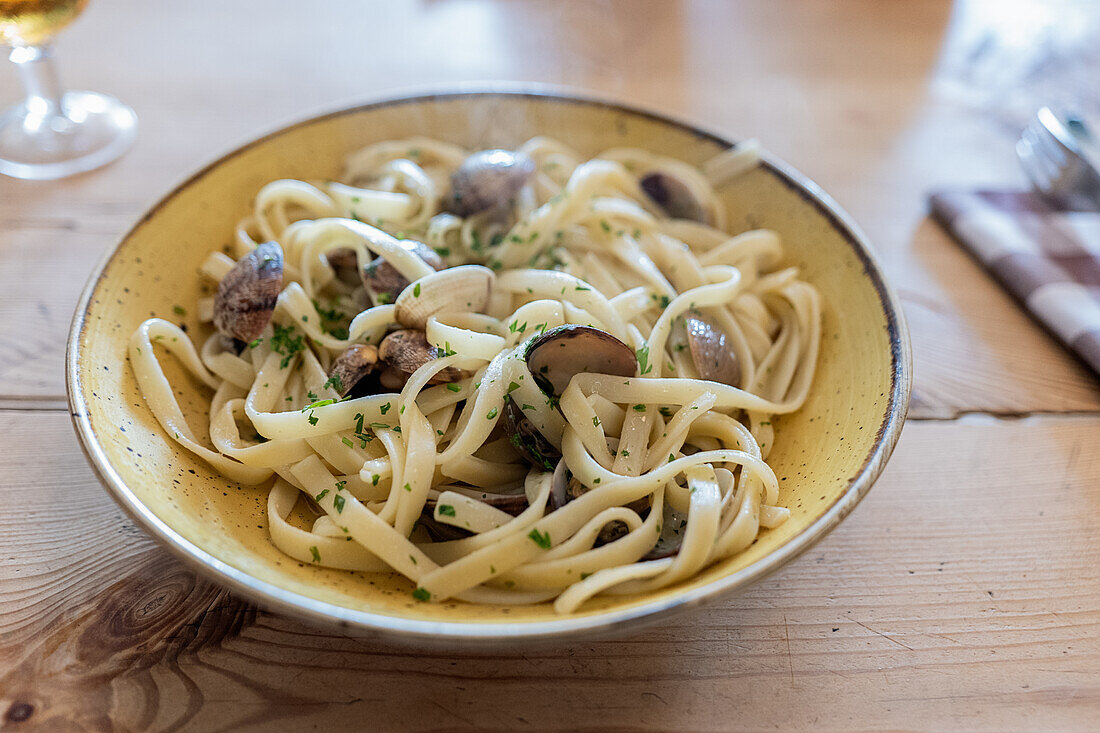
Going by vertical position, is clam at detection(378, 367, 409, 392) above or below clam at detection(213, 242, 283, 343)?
below

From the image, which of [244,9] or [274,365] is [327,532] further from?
[244,9]

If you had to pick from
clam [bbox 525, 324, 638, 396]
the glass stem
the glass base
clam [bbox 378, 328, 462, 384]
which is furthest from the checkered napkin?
the glass stem

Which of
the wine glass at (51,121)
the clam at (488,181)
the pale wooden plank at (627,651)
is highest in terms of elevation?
the clam at (488,181)

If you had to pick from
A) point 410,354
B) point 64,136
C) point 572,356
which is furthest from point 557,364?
point 64,136

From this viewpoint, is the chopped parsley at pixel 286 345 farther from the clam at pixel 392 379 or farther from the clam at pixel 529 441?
the clam at pixel 529 441

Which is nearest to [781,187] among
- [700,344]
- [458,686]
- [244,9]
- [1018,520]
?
[700,344]

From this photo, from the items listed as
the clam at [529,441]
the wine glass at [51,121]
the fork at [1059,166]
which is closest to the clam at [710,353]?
the clam at [529,441]

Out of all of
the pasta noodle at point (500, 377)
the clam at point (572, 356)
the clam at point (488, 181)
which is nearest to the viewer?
the pasta noodle at point (500, 377)

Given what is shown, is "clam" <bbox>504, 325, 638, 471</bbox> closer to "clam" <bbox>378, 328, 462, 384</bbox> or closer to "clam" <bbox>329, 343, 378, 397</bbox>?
"clam" <bbox>378, 328, 462, 384</bbox>
